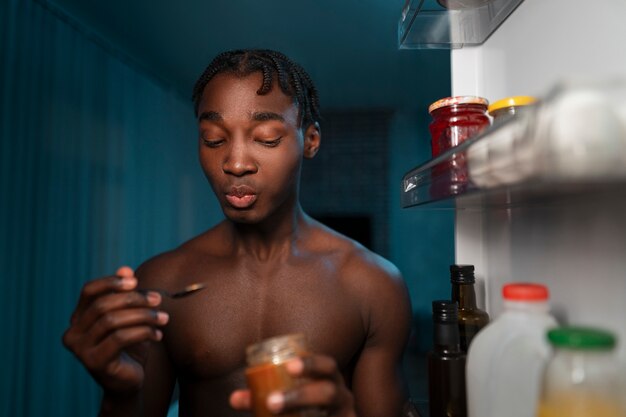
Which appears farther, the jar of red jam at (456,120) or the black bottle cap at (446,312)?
the jar of red jam at (456,120)

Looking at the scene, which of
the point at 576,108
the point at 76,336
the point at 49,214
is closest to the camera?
the point at 576,108

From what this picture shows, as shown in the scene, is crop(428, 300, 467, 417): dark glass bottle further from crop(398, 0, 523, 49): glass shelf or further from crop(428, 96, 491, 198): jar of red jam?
crop(398, 0, 523, 49): glass shelf

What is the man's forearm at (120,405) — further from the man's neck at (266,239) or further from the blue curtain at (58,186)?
the blue curtain at (58,186)

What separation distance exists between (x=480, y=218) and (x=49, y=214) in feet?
7.75

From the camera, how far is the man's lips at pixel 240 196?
0.87m

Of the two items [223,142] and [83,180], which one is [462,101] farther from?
[83,180]

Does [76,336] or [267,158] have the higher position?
[267,158]

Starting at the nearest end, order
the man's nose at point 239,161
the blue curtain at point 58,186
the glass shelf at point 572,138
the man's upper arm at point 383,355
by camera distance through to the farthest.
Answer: the glass shelf at point 572,138, the man's nose at point 239,161, the man's upper arm at point 383,355, the blue curtain at point 58,186

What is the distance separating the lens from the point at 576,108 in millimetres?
329

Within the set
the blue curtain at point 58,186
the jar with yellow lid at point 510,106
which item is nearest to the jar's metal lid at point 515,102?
the jar with yellow lid at point 510,106

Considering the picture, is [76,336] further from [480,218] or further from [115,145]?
[115,145]

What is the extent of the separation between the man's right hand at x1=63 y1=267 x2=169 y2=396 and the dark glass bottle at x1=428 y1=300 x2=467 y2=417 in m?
0.36

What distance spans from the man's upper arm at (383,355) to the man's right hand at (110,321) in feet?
1.66

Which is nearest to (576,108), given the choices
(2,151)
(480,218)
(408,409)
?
(480,218)
